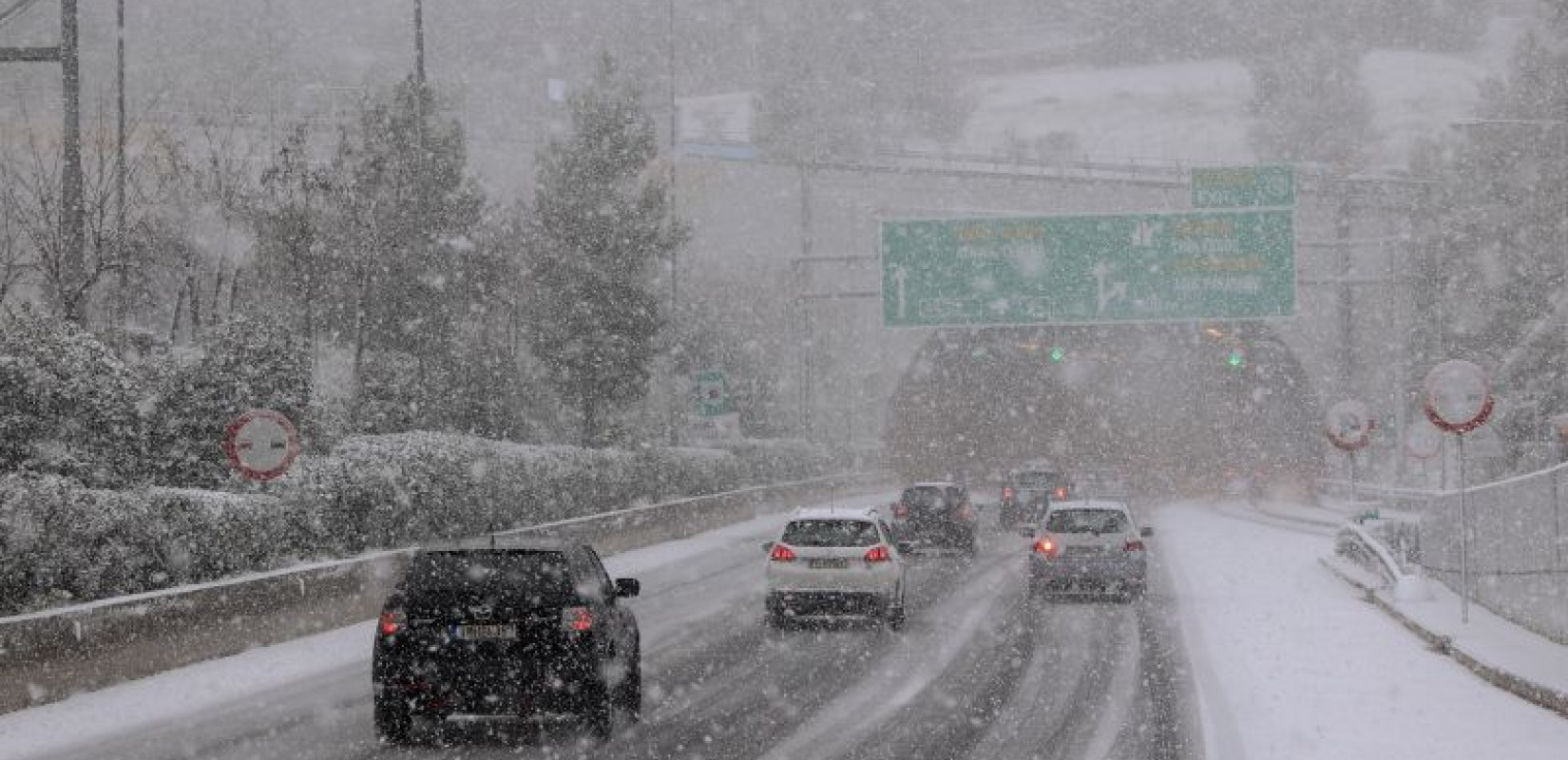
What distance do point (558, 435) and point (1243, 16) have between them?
421 feet

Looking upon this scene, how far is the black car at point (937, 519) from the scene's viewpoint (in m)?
35.1

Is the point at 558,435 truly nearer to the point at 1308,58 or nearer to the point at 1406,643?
the point at 1406,643

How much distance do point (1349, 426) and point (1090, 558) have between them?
13182mm

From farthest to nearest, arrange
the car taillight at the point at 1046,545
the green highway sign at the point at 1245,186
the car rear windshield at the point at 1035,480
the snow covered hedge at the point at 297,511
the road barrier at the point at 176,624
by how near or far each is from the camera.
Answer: the car rear windshield at the point at 1035,480
the green highway sign at the point at 1245,186
the car taillight at the point at 1046,545
the snow covered hedge at the point at 297,511
the road barrier at the point at 176,624

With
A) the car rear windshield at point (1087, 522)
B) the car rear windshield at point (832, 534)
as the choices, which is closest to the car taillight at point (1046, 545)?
the car rear windshield at point (1087, 522)

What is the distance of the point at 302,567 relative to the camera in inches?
783

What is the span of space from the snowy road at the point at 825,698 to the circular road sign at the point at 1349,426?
1285cm

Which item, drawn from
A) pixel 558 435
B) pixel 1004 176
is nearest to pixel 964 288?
pixel 558 435

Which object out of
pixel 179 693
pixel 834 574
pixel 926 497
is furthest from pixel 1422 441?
pixel 179 693

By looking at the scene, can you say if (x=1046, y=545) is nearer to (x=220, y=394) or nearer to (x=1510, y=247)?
(x=220, y=394)

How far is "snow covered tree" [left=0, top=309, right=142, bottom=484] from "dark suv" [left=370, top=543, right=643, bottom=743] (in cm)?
887

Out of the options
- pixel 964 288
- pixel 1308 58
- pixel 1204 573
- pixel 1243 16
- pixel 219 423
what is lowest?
pixel 1204 573

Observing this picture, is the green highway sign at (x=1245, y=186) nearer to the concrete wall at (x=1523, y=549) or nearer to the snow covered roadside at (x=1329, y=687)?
the concrete wall at (x=1523, y=549)

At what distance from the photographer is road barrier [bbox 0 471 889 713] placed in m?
14.3
